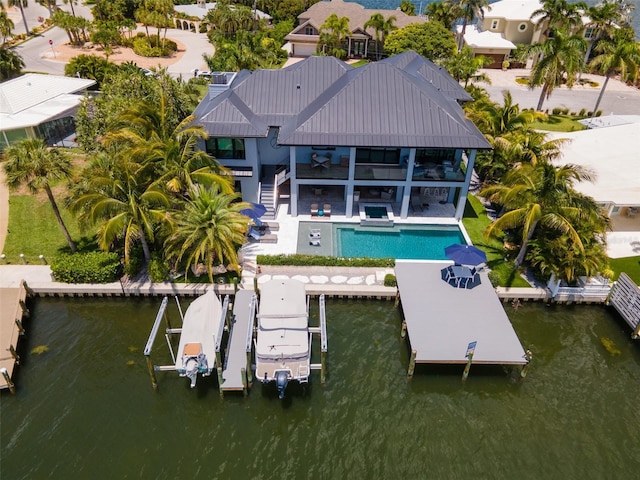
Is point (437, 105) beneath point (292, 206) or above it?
above

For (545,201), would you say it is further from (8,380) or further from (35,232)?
(35,232)

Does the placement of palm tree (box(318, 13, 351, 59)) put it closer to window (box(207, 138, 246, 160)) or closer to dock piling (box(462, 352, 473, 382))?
window (box(207, 138, 246, 160))

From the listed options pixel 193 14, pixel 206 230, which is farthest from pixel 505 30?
pixel 206 230

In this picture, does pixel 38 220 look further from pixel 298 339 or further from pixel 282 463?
pixel 282 463

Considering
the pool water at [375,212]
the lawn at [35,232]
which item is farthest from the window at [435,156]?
the lawn at [35,232]

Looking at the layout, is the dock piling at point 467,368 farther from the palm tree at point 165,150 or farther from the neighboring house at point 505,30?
the neighboring house at point 505,30

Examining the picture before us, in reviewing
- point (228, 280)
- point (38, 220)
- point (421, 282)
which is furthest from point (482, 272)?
point (38, 220)

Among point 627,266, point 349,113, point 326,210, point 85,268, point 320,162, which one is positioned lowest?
point 627,266

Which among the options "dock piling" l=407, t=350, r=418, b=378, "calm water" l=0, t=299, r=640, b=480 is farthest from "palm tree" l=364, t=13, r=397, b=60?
"dock piling" l=407, t=350, r=418, b=378
